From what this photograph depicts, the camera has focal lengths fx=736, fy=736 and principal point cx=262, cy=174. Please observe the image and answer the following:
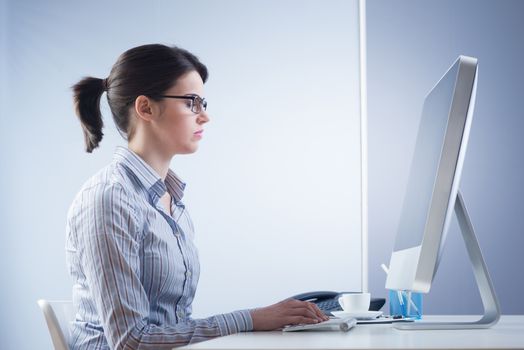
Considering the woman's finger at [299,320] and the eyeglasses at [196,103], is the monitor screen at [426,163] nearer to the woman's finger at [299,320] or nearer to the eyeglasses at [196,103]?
the woman's finger at [299,320]

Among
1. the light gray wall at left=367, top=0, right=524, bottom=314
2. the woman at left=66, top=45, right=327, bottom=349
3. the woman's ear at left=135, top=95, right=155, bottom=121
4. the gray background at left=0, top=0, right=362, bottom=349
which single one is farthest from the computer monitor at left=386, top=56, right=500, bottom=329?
the gray background at left=0, top=0, right=362, bottom=349

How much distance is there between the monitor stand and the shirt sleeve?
1.17ft

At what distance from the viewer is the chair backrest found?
1.62 meters

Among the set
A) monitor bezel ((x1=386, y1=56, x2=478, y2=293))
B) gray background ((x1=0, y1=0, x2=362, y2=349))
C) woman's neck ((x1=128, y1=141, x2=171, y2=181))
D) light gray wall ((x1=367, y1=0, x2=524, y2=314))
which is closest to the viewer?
monitor bezel ((x1=386, y1=56, x2=478, y2=293))

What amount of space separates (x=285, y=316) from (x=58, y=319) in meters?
0.59

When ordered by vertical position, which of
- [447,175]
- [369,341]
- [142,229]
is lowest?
[369,341]

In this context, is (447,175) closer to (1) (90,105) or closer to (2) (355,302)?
(2) (355,302)

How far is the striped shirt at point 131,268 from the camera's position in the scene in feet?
5.00

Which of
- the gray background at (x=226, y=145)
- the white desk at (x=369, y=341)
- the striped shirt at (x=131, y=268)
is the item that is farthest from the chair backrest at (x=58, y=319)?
the gray background at (x=226, y=145)

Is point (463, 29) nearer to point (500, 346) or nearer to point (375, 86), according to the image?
point (375, 86)

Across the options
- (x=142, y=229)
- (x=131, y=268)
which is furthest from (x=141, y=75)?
(x=131, y=268)

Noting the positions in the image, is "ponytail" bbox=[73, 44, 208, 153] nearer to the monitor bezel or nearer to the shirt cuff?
the shirt cuff

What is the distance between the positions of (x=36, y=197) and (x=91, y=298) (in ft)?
7.58

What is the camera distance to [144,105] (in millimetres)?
1964
